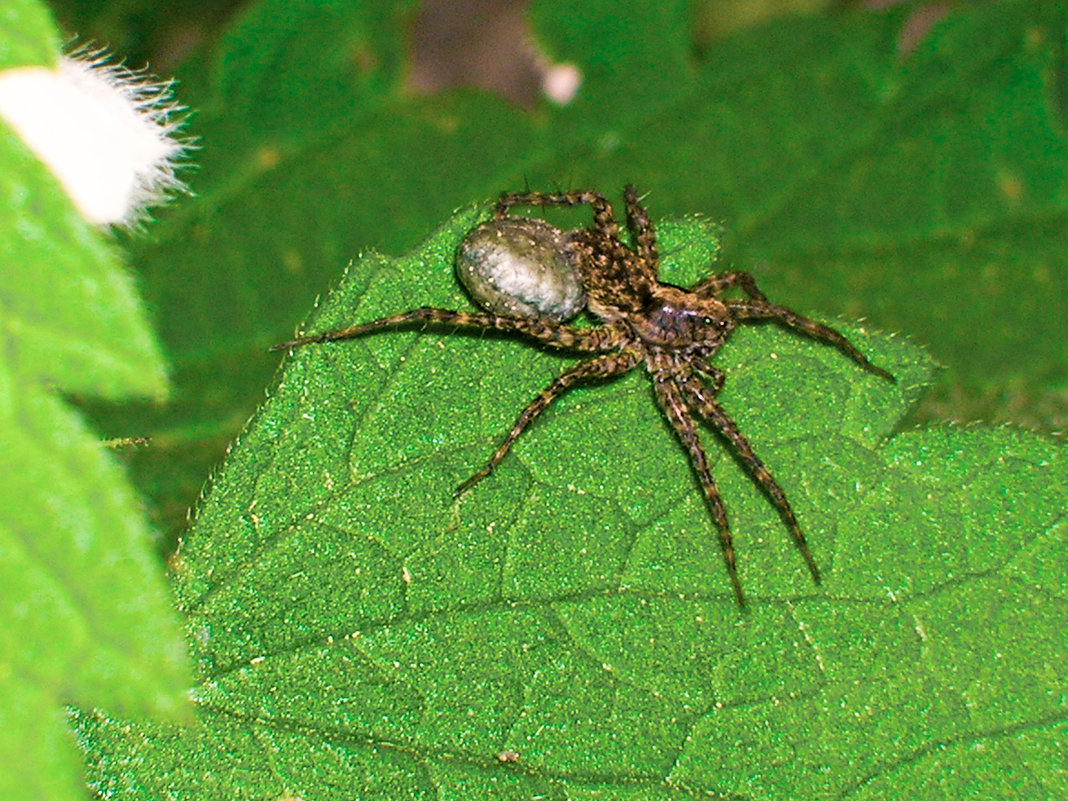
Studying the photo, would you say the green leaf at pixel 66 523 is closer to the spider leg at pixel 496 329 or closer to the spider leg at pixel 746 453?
the spider leg at pixel 496 329

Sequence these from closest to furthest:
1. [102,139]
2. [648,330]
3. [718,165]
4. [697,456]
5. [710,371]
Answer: [102,139] → [697,456] → [710,371] → [648,330] → [718,165]

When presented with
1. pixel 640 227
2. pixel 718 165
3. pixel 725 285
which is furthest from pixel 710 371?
pixel 718 165

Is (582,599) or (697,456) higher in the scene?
(697,456)

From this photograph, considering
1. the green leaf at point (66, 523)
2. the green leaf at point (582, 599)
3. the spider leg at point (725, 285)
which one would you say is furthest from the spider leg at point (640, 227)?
the green leaf at point (66, 523)

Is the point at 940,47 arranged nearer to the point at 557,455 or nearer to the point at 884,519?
the point at 884,519

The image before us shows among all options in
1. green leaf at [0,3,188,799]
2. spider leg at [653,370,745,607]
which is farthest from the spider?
green leaf at [0,3,188,799]

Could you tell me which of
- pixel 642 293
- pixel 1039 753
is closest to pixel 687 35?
pixel 642 293

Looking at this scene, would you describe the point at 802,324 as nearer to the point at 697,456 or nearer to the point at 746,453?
the point at 746,453
